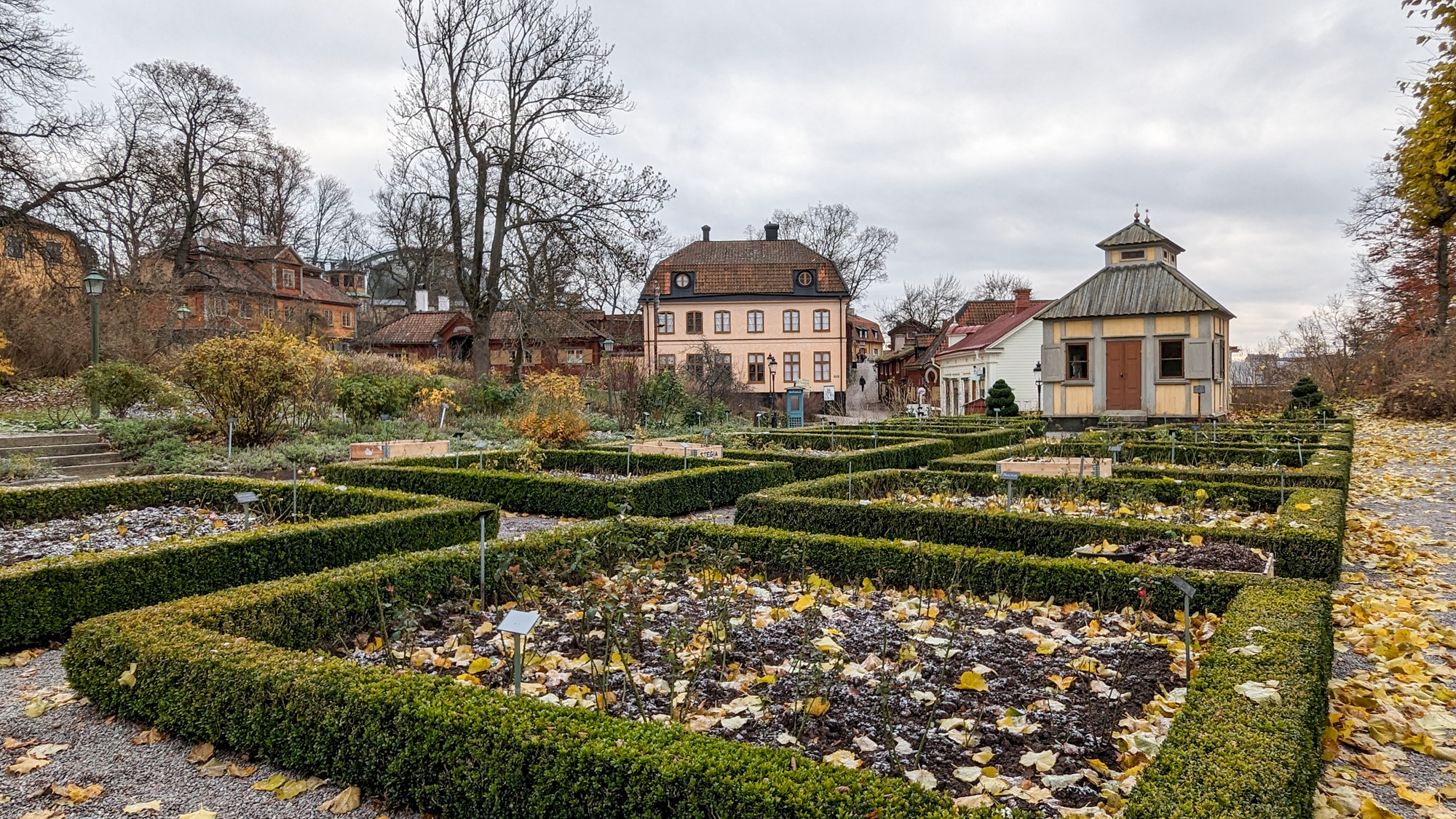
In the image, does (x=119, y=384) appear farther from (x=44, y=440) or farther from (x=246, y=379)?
(x=246, y=379)

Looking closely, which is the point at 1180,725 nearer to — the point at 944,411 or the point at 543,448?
the point at 543,448

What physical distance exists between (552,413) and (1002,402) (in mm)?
18174

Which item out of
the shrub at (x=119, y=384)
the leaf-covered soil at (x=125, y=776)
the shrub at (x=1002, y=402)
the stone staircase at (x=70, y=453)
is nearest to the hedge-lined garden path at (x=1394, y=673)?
the leaf-covered soil at (x=125, y=776)

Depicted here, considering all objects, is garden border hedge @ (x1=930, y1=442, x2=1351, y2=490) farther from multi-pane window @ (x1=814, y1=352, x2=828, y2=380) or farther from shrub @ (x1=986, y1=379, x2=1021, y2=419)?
multi-pane window @ (x1=814, y1=352, x2=828, y2=380)

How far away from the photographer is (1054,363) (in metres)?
25.3

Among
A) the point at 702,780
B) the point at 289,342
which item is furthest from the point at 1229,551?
the point at 289,342

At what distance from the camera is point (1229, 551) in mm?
5969

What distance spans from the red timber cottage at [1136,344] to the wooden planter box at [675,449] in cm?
1472

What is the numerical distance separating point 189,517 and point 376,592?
429 centimetres

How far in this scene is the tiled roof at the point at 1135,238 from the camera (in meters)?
24.7

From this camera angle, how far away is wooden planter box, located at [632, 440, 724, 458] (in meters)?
12.8

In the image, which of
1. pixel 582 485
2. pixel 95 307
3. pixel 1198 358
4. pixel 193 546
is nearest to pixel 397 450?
pixel 582 485


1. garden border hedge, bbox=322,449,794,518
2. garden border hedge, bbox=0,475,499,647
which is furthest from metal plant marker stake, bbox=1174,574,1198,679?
garden border hedge, bbox=322,449,794,518

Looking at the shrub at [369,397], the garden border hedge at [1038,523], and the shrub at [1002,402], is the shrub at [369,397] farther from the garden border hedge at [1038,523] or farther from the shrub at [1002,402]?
the shrub at [1002,402]
